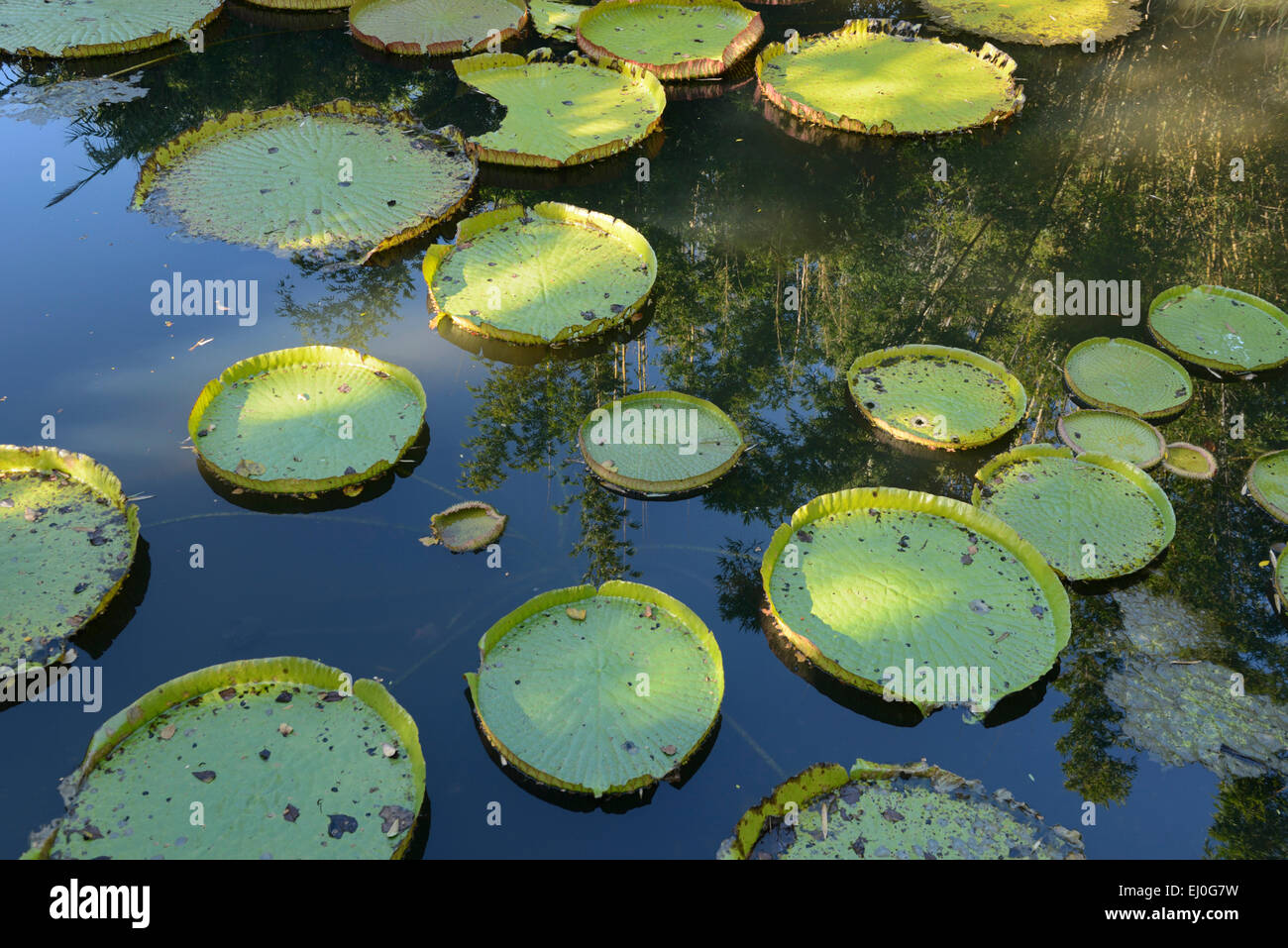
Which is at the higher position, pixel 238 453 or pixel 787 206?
pixel 787 206

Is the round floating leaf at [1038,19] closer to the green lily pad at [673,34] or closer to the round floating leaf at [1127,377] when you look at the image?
the green lily pad at [673,34]

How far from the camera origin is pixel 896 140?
9.53 metres

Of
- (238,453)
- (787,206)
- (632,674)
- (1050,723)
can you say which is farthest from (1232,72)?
(238,453)

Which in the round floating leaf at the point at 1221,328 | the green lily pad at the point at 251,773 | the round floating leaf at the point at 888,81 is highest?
the round floating leaf at the point at 888,81

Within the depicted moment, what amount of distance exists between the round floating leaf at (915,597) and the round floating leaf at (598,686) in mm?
641

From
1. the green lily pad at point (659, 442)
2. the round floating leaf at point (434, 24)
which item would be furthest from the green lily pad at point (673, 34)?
the green lily pad at point (659, 442)

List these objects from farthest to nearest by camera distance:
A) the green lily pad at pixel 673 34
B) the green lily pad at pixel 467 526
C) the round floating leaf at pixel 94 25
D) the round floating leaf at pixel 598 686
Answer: the green lily pad at pixel 673 34
the round floating leaf at pixel 94 25
the green lily pad at pixel 467 526
the round floating leaf at pixel 598 686

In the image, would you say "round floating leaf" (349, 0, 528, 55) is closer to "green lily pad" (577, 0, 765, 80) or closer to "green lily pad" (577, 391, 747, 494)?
"green lily pad" (577, 0, 765, 80)

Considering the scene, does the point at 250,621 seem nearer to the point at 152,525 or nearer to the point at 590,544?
the point at 152,525

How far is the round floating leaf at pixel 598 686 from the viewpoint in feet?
15.0

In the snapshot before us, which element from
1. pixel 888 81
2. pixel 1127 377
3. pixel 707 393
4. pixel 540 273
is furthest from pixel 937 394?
pixel 888 81
